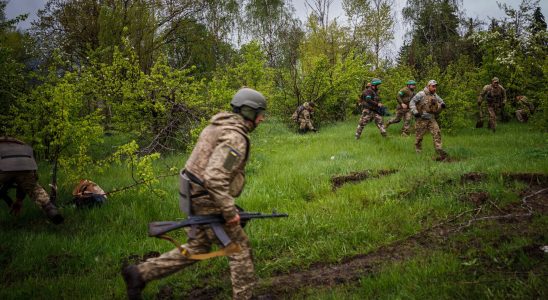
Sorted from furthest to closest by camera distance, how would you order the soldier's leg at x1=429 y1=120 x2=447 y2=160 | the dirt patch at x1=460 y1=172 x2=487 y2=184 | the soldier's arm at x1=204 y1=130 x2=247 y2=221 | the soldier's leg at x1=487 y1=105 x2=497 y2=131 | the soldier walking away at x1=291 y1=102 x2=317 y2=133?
the soldier walking away at x1=291 y1=102 x2=317 y2=133
the soldier's leg at x1=487 y1=105 x2=497 y2=131
the soldier's leg at x1=429 y1=120 x2=447 y2=160
the dirt patch at x1=460 y1=172 x2=487 y2=184
the soldier's arm at x1=204 y1=130 x2=247 y2=221

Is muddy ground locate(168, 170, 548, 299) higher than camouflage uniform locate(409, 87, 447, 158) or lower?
lower

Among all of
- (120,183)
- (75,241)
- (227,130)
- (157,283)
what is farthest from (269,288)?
(120,183)

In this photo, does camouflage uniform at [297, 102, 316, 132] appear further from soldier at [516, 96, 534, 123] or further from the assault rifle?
the assault rifle

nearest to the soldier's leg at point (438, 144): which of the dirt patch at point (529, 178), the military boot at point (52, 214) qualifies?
the dirt patch at point (529, 178)

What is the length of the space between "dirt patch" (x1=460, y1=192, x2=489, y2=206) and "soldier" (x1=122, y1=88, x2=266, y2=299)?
3957 mm

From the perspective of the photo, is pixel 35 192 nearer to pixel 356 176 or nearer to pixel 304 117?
pixel 356 176

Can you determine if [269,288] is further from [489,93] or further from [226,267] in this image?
[489,93]

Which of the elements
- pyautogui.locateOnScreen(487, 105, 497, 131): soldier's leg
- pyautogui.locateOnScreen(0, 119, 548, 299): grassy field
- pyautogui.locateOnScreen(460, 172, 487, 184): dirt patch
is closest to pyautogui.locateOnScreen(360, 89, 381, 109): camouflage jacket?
pyautogui.locateOnScreen(0, 119, 548, 299): grassy field

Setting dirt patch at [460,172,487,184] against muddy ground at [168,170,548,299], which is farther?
dirt patch at [460,172,487,184]

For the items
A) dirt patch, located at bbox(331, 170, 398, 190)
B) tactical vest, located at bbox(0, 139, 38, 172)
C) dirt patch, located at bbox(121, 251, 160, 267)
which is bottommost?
dirt patch, located at bbox(121, 251, 160, 267)

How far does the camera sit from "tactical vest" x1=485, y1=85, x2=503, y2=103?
43.9ft

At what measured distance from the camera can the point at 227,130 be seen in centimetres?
319

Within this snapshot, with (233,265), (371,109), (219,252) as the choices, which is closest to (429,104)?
(371,109)

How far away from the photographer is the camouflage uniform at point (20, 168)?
5.49 meters
